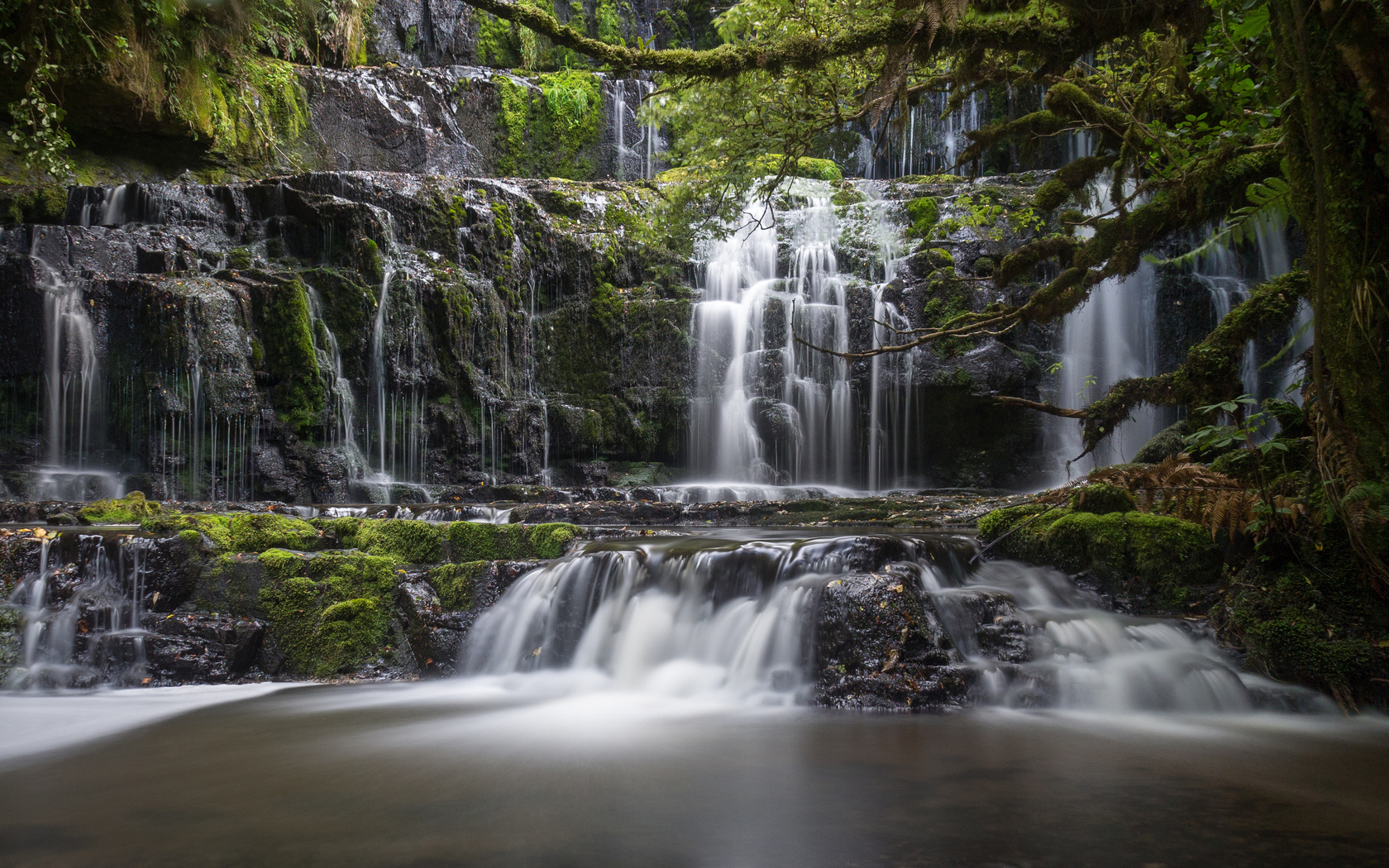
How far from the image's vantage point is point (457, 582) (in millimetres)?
5793

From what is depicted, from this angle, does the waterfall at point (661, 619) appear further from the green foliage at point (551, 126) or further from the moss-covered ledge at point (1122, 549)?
the green foliage at point (551, 126)

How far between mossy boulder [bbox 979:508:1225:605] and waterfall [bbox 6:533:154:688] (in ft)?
20.6

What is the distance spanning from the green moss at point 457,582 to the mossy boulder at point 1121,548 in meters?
3.96

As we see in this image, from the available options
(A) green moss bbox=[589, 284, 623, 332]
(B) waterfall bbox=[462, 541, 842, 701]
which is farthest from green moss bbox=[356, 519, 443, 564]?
(A) green moss bbox=[589, 284, 623, 332]

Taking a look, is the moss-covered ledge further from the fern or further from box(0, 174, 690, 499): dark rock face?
box(0, 174, 690, 499): dark rock face

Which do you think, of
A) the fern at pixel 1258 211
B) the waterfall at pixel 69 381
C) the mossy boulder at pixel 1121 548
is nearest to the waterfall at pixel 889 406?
the fern at pixel 1258 211

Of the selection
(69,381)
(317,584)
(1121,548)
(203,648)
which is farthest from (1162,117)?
(69,381)

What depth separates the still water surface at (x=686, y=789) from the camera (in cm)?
245

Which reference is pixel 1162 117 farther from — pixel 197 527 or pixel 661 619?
pixel 197 527

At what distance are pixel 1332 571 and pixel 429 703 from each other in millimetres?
5196

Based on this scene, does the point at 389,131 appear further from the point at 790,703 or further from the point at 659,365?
the point at 790,703

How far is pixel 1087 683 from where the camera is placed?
4.30 m

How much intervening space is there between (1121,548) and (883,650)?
2224 mm

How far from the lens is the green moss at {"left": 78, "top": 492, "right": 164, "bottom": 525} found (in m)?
7.24
